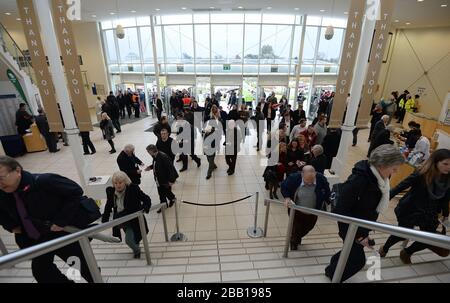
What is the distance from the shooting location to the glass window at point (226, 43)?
1316 centimetres

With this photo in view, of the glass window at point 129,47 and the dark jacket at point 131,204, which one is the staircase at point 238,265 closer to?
the dark jacket at point 131,204

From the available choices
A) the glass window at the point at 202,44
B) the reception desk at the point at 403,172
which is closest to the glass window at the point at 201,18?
the glass window at the point at 202,44

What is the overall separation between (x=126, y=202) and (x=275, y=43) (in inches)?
519

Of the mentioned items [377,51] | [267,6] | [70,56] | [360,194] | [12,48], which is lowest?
[360,194]

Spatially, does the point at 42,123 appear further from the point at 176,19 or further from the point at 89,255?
the point at 176,19

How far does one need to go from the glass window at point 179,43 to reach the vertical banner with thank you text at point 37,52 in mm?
10616

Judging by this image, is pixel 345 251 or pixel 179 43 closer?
pixel 345 251

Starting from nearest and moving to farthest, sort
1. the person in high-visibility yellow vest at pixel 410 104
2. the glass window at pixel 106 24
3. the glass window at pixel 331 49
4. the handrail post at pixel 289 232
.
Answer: the handrail post at pixel 289 232 < the person in high-visibility yellow vest at pixel 410 104 < the glass window at pixel 331 49 < the glass window at pixel 106 24

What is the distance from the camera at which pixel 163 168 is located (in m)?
4.32

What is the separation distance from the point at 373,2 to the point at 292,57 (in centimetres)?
1075

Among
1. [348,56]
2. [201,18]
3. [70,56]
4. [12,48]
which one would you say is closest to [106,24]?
[201,18]

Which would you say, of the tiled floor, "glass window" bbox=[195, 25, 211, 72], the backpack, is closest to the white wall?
the tiled floor
